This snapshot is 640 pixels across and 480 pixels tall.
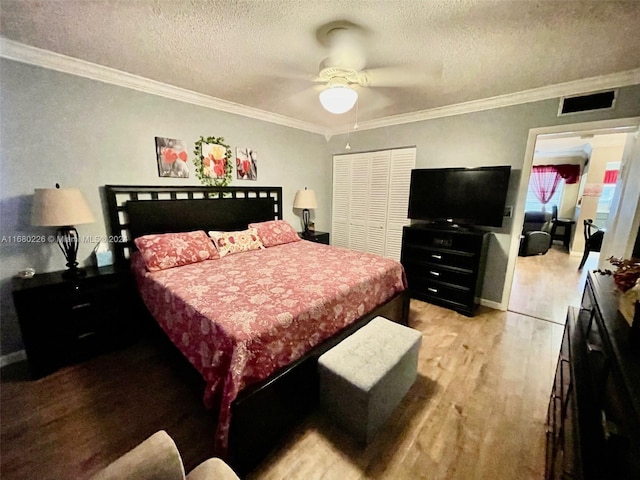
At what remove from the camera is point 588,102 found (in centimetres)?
242

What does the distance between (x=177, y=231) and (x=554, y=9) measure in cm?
340

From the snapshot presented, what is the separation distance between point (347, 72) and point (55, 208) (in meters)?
2.43

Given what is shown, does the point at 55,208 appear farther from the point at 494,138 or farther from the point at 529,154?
the point at 529,154

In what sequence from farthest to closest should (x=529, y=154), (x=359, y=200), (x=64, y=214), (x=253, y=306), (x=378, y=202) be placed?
(x=359, y=200) < (x=378, y=202) < (x=529, y=154) < (x=64, y=214) < (x=253, y=306)

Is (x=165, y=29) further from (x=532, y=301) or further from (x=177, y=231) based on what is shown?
(x=532, y=301)

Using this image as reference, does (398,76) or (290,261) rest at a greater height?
(398,76)

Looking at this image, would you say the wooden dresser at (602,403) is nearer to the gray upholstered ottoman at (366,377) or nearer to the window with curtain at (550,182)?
the gray upholstered ottoman at (366,377)

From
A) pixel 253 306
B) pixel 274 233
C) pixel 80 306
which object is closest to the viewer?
pixel 253 306

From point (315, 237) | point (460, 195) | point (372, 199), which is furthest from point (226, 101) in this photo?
point (460, 195)

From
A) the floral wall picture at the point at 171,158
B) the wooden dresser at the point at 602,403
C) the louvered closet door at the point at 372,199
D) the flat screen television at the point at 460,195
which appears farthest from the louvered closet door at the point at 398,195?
the floral wall picture at the point at 171,158

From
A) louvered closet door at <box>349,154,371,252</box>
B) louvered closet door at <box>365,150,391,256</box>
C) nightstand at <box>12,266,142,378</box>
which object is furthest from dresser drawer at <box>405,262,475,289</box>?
nightstand at <box>12,266,142,378</box>

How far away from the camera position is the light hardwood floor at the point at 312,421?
1.36m

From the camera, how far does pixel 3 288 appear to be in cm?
204

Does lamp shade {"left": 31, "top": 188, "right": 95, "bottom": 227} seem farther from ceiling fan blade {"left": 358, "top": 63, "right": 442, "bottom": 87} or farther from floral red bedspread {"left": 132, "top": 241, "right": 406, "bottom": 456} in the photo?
ceiling fan blade {"left": 358, "top": 63, "right": 442, "bottom": 87}
